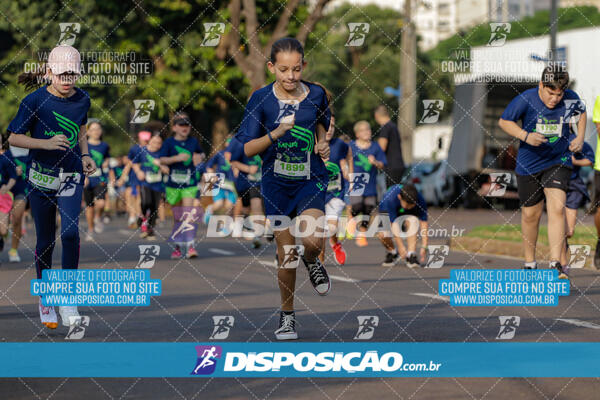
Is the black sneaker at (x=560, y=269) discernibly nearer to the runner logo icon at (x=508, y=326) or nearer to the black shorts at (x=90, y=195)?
the runner logo icon at (x=508, y=326)

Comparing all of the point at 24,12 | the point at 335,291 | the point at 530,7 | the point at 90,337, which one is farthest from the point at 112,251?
the point at 530,7

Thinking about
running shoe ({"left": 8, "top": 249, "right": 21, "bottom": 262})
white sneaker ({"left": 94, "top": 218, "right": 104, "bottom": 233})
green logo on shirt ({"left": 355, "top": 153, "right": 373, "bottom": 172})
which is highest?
green logo on shirt ({"left": 355, "top": 153, "right": 373, "bottom": 172})

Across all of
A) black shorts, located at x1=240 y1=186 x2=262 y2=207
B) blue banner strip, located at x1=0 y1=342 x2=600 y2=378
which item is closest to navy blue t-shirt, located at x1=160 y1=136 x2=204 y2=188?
black shorts, located at x1=240 y1=186 x2=262 y2=207

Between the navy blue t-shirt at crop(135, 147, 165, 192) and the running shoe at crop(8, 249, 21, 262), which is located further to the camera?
the navy blue t-shirt at crop(135, 147, 165, 192)

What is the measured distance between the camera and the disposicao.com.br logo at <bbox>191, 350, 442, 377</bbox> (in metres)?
6.66

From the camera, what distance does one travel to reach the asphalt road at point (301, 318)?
6.17 meters

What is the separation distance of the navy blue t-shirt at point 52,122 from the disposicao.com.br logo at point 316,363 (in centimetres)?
217

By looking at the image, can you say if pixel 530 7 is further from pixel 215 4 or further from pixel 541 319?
pixel 541 319

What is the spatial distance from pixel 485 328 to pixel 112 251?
31.0 feet

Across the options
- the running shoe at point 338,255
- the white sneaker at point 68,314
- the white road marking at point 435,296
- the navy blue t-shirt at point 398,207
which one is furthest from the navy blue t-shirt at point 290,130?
the running shoe at point 338,255

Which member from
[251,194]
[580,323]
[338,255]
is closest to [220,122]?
[251,194]

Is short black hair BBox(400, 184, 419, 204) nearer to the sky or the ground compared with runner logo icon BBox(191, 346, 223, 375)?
nearer to the sky

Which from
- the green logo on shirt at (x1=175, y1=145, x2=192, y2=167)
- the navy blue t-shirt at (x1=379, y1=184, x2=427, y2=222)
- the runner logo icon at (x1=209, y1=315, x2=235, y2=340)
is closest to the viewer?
the runner logo icon at (x1=209, y1=315, x2=235, y2=340)

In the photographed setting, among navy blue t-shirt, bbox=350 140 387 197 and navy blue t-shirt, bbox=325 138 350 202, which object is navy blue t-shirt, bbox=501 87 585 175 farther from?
navy blue t-shirt, bbox=350 140 387 197
